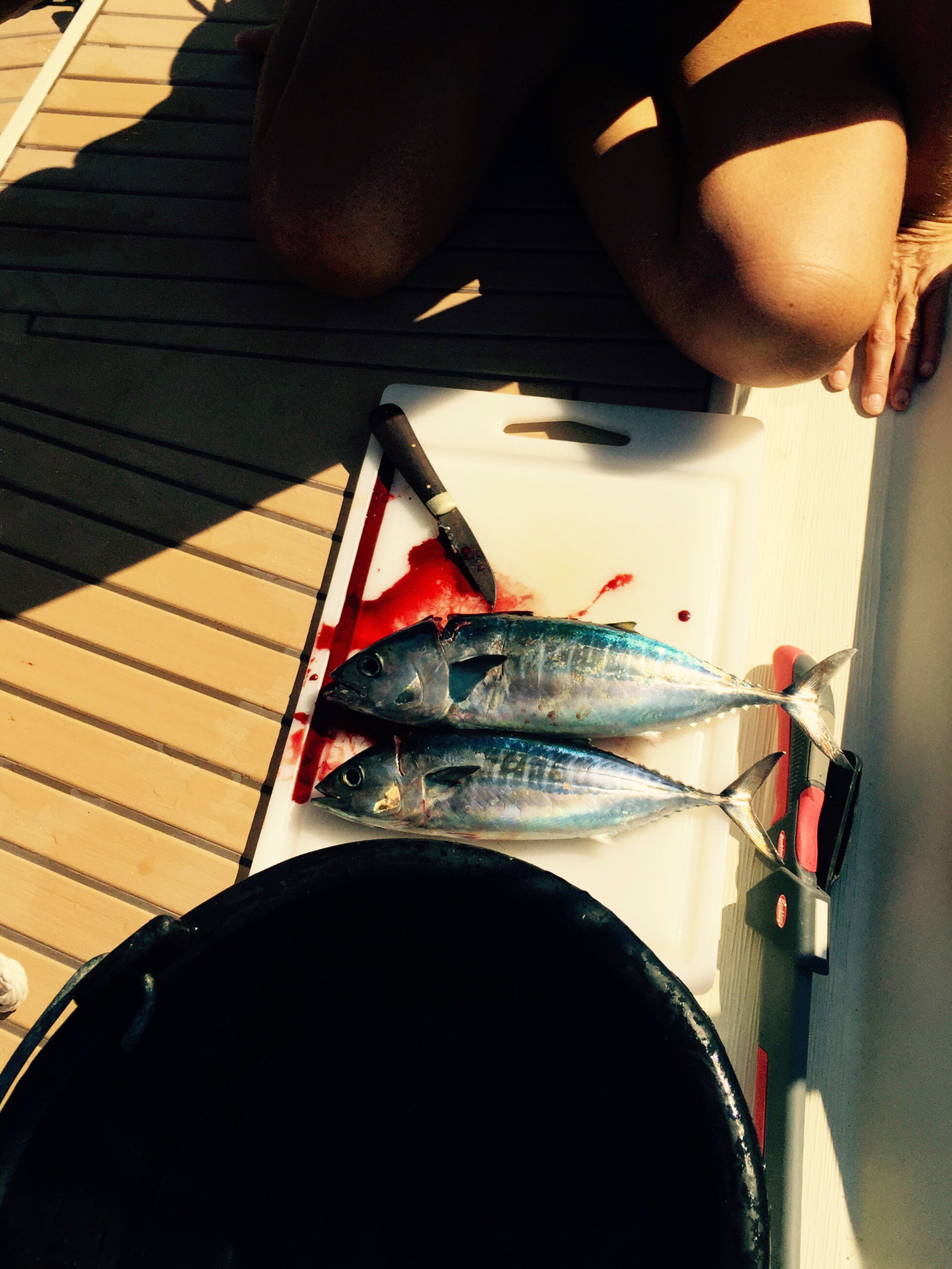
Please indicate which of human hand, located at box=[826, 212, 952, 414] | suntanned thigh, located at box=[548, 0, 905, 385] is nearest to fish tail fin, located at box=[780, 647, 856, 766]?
suntanned thigh, located at box=[548, 0, 905, 385]

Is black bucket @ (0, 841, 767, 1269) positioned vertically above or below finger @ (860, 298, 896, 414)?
below

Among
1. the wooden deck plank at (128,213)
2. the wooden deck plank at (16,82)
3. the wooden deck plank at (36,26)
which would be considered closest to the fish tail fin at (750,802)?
the wooden deck plank at (128,213)

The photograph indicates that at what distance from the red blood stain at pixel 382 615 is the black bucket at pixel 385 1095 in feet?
2.00

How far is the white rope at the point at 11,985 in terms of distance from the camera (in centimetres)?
162

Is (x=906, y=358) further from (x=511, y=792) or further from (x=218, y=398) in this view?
(x=218, y=398)

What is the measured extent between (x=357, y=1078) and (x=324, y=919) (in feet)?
1.09

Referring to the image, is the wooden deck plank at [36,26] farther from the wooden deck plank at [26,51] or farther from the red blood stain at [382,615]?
the red blood stain at [382,615]

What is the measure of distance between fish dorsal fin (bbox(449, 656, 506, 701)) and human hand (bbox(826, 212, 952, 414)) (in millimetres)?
1304

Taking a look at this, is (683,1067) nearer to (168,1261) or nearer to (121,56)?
(168,1261)

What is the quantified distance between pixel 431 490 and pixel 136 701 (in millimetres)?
892

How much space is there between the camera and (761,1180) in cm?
88

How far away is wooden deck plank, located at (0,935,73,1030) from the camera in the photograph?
1.69m

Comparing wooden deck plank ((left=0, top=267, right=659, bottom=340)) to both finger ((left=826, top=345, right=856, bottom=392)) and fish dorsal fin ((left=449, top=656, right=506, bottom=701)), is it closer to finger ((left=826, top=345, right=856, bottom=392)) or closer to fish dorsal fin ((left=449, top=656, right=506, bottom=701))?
finger ((left=826, top=345, right=856, bottom=392))

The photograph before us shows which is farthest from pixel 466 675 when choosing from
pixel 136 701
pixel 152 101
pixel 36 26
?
pixel 36 26
